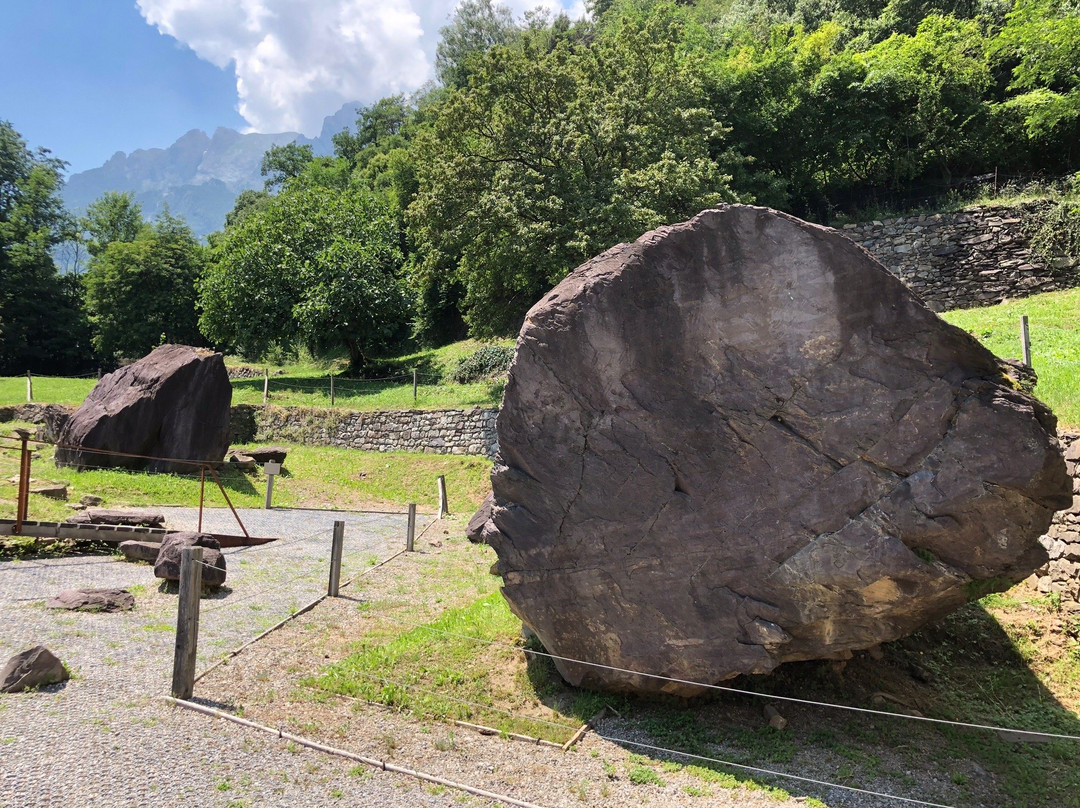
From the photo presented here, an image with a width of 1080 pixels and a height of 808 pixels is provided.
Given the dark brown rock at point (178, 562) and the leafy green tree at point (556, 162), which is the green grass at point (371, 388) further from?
the dark brown rock at point (178, 562)

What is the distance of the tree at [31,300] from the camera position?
1606 inches

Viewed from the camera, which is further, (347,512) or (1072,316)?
(347,512)

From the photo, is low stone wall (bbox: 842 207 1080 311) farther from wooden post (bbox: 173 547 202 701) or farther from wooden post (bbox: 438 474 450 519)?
wooden post (bbox: 173 547 202 701)

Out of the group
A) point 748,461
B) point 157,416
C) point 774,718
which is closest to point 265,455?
point 157,416

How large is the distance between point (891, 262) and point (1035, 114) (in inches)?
247

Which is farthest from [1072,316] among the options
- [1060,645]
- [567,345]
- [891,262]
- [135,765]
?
[135,765]

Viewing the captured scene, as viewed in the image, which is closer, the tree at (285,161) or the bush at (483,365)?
the bush at (483,365)

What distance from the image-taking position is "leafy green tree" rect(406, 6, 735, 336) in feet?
74.5

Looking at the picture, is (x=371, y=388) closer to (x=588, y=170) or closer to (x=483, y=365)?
(x=483, y=365)

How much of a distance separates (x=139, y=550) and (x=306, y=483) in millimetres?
9567

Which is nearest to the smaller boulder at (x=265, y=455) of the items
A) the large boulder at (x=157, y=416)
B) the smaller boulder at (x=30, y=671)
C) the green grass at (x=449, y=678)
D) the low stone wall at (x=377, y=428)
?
the large boulder at (x=157, y=416)

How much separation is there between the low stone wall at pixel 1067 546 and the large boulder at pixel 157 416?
17435 mm

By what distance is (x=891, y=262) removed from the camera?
2505 centimetres

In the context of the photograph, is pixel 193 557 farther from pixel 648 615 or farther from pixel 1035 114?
pixel 1035 114
